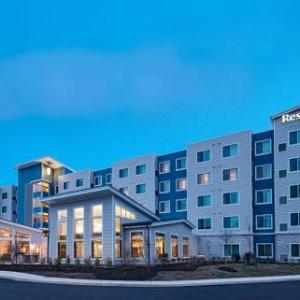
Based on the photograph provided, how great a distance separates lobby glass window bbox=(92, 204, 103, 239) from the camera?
4144 cm

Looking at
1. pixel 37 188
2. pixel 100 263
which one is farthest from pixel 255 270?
pixel 37 188

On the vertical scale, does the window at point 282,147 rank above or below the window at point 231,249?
above

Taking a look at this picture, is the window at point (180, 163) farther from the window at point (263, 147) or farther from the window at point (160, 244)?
the window at point (160, 244)

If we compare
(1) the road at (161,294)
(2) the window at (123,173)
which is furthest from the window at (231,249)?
(1) the road at (161,294)

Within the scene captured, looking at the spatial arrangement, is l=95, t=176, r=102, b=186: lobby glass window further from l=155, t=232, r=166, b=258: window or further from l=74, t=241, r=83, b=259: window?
l=155, t=232, r=166, b=258: window

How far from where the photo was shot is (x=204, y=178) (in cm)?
5847

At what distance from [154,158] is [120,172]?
660 centimetres

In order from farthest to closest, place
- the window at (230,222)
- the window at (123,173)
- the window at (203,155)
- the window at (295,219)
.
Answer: the window at (123,173), the window at (203,155), the window at (230,222), the window at (295,219)

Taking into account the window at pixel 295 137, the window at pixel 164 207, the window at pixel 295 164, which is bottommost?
the window at pixel 164 207

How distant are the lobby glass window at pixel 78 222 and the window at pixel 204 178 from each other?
19.5 meters

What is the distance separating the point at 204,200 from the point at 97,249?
65.4ft

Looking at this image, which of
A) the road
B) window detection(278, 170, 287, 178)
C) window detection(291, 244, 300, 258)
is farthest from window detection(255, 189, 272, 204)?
the road

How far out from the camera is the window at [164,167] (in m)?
64.3

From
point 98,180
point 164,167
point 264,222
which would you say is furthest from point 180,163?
point 98,180
